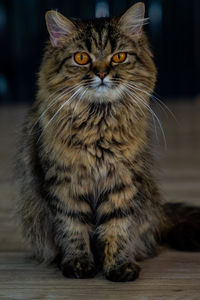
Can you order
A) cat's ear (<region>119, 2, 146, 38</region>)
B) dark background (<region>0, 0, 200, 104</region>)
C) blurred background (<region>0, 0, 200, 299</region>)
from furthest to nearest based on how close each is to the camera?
dark background (<region>0, 0, 200, 104</region>), blurred background (<region>0, 0, 200, 299</region>), cat's ear (<region>119, 2, 146, 38</region>)

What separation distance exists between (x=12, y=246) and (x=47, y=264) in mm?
275

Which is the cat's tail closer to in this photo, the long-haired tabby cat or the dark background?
the long-haired tabby cat

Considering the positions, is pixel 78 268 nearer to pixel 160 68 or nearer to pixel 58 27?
pixel 58 27

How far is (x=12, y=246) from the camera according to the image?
231 cm

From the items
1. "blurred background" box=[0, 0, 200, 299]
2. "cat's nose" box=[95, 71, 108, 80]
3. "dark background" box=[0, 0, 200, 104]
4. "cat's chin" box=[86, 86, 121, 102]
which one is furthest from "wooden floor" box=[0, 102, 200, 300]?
"dark background" box=[0, 0, 200, 104]

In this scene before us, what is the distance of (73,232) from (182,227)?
0.47 m

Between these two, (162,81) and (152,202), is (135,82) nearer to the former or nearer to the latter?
(152,202)

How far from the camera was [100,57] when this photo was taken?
6.18 feet

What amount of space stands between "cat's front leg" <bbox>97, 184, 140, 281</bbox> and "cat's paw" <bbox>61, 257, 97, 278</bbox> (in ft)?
0.16

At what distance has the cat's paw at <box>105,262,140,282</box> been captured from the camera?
189cm

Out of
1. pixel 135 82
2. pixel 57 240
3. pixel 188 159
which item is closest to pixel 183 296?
pixel 57 240

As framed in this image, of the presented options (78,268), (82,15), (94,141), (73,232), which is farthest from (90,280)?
(82,15)

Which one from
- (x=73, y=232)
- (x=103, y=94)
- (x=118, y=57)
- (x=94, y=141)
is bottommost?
(x=73, y=232)

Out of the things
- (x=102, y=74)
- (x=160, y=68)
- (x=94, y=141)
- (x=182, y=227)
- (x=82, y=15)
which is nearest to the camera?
(x=102, y=74)
